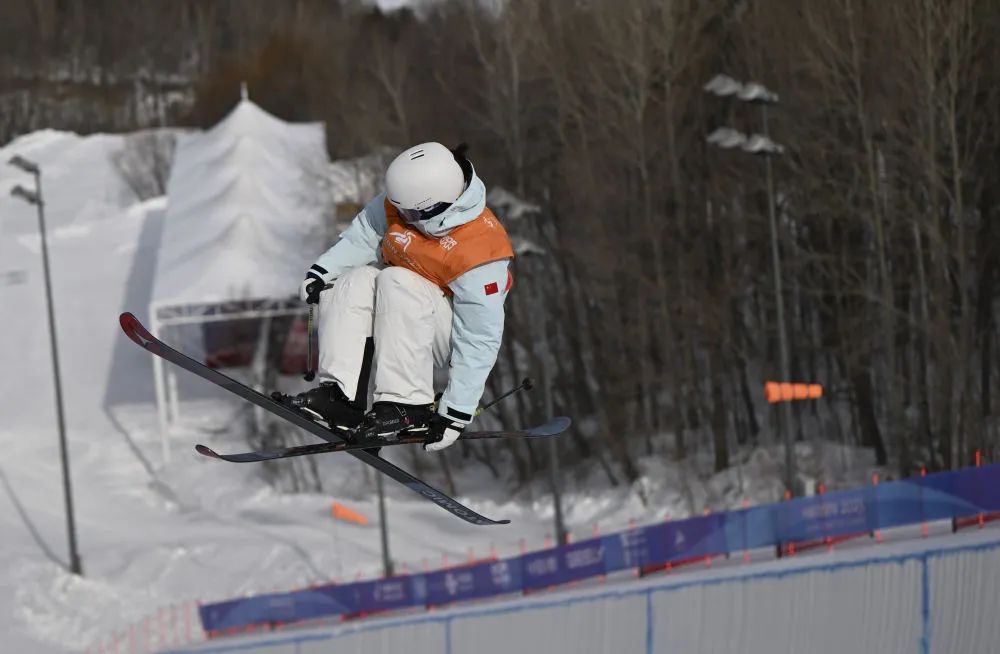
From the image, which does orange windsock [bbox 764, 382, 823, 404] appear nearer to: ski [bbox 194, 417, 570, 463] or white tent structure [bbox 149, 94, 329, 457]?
ski [bbox 194, 417, 570, 463]

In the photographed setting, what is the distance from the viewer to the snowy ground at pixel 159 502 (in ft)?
98.5

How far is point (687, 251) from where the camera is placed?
3569 centimetres

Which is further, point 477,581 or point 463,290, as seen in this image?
point 477,581

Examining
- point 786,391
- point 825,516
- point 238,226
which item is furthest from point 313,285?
point 238,226

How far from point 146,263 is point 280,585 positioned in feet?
114

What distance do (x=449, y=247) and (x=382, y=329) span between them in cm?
44

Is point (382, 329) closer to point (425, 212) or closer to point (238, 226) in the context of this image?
point (425, 212)

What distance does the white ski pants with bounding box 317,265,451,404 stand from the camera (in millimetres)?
5586

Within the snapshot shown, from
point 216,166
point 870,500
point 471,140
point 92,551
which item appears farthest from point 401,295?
point 216,166

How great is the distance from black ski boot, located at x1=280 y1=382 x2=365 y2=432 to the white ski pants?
5cm

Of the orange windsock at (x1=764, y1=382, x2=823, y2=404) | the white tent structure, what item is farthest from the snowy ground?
the orange windsock at (x1=764, y1=382, x2=823, y2=404)

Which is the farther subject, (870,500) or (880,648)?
(870,500)

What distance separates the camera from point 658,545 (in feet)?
73.2

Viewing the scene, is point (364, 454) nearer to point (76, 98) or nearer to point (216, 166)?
point (216, 166)
